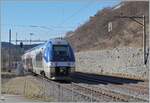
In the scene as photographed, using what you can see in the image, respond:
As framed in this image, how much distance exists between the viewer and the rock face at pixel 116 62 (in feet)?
162

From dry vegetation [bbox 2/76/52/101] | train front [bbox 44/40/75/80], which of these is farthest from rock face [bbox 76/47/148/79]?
dry vegetation [bbox 2/76/52/101]

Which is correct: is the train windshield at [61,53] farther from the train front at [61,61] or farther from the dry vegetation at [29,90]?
the dry vegetation at [29,90]

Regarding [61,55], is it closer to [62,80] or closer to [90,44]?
[62,80]

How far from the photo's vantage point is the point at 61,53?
122 ft

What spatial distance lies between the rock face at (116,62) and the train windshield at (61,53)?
10.0 metres

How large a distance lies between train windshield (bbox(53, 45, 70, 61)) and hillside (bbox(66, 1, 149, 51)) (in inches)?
1399

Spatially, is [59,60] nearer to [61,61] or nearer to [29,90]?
[61,61]

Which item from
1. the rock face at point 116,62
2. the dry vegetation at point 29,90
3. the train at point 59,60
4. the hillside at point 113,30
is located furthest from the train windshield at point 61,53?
the hillside at point 113,30

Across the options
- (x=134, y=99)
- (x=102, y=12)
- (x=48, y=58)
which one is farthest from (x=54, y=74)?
(x=102, y=12)

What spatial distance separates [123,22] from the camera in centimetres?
9300

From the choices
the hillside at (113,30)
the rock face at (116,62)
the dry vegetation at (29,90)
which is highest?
the hillside at (113,30)

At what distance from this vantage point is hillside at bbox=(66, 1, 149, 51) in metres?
80.8

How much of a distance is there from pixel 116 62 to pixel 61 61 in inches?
830

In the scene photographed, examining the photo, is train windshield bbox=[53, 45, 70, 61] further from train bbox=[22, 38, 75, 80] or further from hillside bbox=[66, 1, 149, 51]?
hillside bbox=[66, 1, 149, 51]
